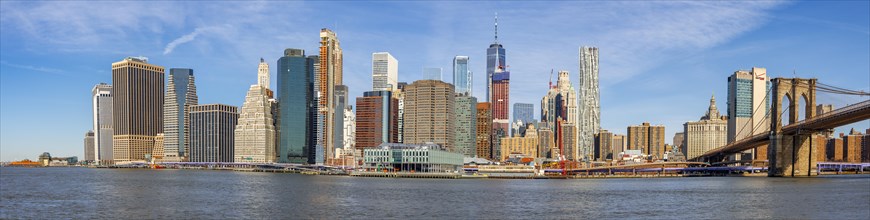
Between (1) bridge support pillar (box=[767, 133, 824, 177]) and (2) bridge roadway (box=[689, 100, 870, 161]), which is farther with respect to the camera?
(1) bridge support pillar (box=[767, 133, 824, 177])

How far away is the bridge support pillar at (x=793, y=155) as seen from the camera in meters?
136

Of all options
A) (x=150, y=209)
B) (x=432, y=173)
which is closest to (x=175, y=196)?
(x=150, y=209)

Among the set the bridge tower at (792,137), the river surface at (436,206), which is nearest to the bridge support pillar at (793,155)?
the bridge tower at (792,137)

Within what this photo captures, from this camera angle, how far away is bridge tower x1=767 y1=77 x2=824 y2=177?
136000 millimetres

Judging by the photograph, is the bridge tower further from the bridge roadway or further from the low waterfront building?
the low waterfront building

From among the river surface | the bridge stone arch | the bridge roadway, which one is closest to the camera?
the river surface

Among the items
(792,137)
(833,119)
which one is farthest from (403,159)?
(833,119)

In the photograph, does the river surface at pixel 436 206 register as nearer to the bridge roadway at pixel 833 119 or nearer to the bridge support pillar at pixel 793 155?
the bridge roadway at pixel 833 119

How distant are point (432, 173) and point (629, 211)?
116 metres

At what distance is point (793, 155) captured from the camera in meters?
137

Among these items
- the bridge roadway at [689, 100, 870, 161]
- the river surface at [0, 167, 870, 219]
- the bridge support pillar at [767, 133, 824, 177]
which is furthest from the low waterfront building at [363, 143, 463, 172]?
the river surface at [0, 167, 870, 219]

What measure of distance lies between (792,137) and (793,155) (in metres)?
3.44

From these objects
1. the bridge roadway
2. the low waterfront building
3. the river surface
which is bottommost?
the low waterfront building

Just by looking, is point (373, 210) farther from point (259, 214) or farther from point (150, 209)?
point (150, 209)
